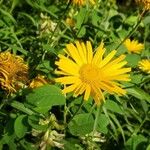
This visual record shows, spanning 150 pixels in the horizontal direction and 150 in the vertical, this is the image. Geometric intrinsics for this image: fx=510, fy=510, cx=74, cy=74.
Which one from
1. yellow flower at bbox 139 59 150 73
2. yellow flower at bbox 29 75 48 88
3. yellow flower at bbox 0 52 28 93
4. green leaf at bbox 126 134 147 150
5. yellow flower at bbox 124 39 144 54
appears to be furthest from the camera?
yellow flower at bbox 124 39 144 54

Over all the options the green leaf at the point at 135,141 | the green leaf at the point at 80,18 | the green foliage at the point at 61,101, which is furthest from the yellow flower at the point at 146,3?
the green leaf at the point at 135,141

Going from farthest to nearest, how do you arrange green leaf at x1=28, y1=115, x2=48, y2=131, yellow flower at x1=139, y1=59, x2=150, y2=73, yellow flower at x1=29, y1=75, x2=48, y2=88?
yellow flower at x1=139, y1=59, x2=150, y2=73 → yellow flower at x1=29, y1=75, x2=48, y2=88 → green leaf at x1=28, y1=115, x2=48, y2=131

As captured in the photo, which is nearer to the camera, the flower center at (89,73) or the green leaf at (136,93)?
the flower center at (89,73)

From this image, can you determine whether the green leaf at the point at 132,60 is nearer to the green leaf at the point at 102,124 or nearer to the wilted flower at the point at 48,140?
the green leaf at the point at 102,124

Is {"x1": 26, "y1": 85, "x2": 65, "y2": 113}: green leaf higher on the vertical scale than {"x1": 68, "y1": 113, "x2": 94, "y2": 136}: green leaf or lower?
higher

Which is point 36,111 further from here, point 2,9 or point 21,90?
point 2,9

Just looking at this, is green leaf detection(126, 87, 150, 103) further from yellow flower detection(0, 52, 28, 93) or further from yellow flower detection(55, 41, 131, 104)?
yellow flower detection(0, 52, 28, 93)

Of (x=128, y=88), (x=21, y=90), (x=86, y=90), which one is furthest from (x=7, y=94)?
(x=128, y=88)

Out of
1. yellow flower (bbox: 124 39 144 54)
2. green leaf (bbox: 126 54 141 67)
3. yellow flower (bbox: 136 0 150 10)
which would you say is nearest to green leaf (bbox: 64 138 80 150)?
green leaf (bbox: 126 54 141 67)
